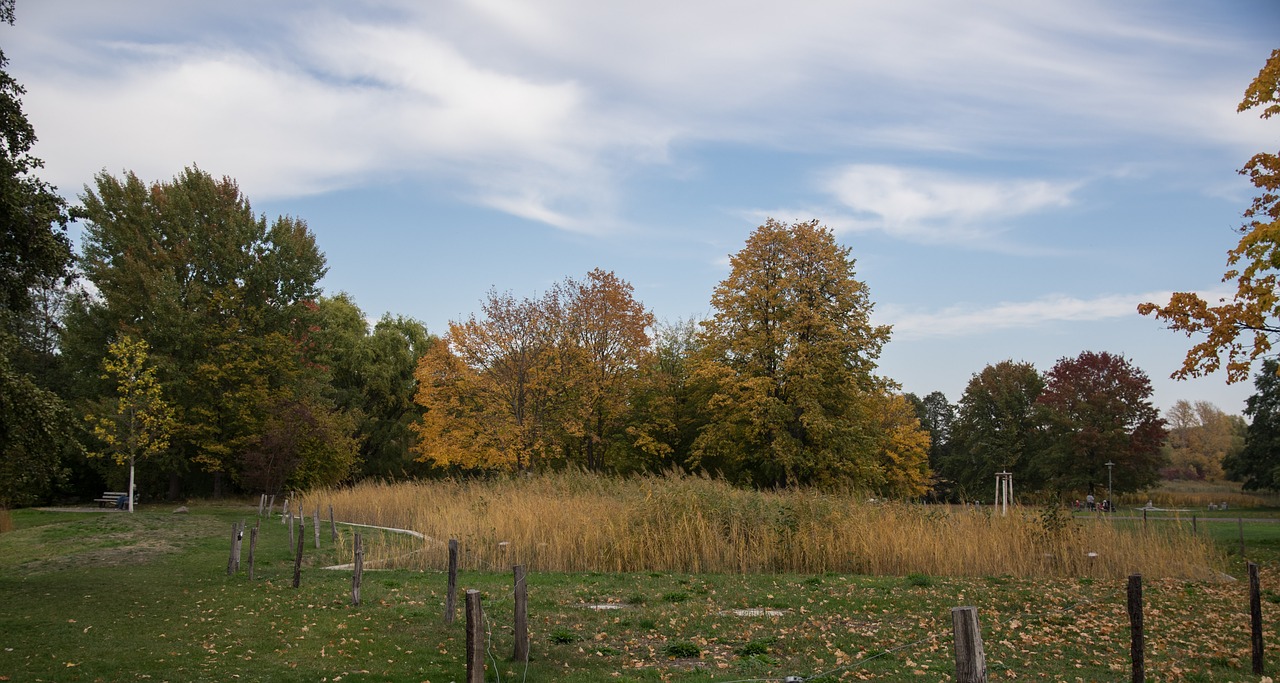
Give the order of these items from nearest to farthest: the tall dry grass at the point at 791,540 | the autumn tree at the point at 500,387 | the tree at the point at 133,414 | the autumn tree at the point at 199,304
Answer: the tall dry grass at the point at 791,540
the tree at the point at 133,414
the autumn tree at the point at 500,387
the autumn tree at the point at 199,304

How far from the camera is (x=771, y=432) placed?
112ft

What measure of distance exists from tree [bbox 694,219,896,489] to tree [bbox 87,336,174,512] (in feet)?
72.2

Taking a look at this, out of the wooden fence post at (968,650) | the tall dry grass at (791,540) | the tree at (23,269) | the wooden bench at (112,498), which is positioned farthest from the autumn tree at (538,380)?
the wooden fence post at (968,650)

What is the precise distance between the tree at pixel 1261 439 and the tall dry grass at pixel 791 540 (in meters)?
44.4

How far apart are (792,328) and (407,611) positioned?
2446cm

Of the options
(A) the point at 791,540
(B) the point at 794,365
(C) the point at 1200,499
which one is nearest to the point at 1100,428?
(C) the point at 1200,499

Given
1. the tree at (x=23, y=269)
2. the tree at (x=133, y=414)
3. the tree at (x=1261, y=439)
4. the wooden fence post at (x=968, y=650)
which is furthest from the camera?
the tree at (x=1261, y=439)

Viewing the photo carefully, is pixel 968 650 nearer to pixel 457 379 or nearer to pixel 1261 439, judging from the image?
pixel 457 379

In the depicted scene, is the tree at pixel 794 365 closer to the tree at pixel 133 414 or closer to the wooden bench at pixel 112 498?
the tree at pixel 133 414

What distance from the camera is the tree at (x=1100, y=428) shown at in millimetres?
51938

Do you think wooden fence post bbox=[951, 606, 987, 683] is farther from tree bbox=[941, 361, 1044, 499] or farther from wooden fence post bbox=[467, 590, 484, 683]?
tree bbox=[941, 361, 1044, 499]

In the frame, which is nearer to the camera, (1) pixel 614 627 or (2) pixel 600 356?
(1) pixel 614 627

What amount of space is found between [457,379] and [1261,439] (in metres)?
49.7

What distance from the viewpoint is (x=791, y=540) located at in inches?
644
